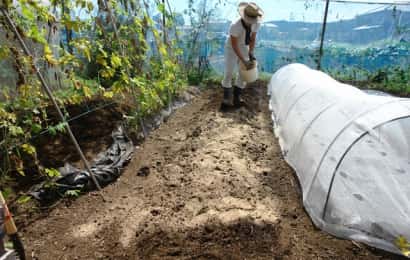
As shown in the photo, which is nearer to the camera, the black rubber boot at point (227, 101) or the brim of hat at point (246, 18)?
the brim of hat at point (246, 18)

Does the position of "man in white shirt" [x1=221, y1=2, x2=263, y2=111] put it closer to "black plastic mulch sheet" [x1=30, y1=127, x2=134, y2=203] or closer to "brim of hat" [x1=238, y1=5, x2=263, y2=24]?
"brim of hat" [x1=238, y1=5, x2=263, y2=24]

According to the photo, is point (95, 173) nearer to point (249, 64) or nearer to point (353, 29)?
point (249, 64)

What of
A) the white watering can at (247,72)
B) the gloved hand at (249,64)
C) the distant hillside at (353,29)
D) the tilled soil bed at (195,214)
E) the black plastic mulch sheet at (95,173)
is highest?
the distant hillside at (353,29)

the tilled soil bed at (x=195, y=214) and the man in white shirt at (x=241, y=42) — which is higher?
the man in white shirt at (x=241, y=42)

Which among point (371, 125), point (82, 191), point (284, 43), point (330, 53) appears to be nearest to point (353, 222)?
point (371, 125)

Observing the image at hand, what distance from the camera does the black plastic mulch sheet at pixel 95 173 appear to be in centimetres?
241

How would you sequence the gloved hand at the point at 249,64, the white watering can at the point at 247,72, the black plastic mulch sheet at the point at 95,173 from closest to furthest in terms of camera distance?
the black plastic mulch sheet at the point at 95,173 < the gloved hand at the point at 249,64 < the white watering can at the point at 247,72

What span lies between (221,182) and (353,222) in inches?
46.8

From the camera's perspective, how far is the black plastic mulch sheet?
94.8 inches

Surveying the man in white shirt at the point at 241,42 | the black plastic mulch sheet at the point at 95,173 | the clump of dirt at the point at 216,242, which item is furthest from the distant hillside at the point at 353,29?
the clump of dirt at the point at 216,242

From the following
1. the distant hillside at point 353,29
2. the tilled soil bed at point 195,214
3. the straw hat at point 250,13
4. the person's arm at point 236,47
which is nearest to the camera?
the tilled soil bed at point 195,214

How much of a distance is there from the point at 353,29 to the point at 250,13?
467 centimetres

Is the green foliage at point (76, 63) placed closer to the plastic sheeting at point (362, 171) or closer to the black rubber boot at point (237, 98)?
the black rubber boot at point (237, 98)

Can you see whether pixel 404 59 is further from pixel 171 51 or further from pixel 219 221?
pixel 219 221
